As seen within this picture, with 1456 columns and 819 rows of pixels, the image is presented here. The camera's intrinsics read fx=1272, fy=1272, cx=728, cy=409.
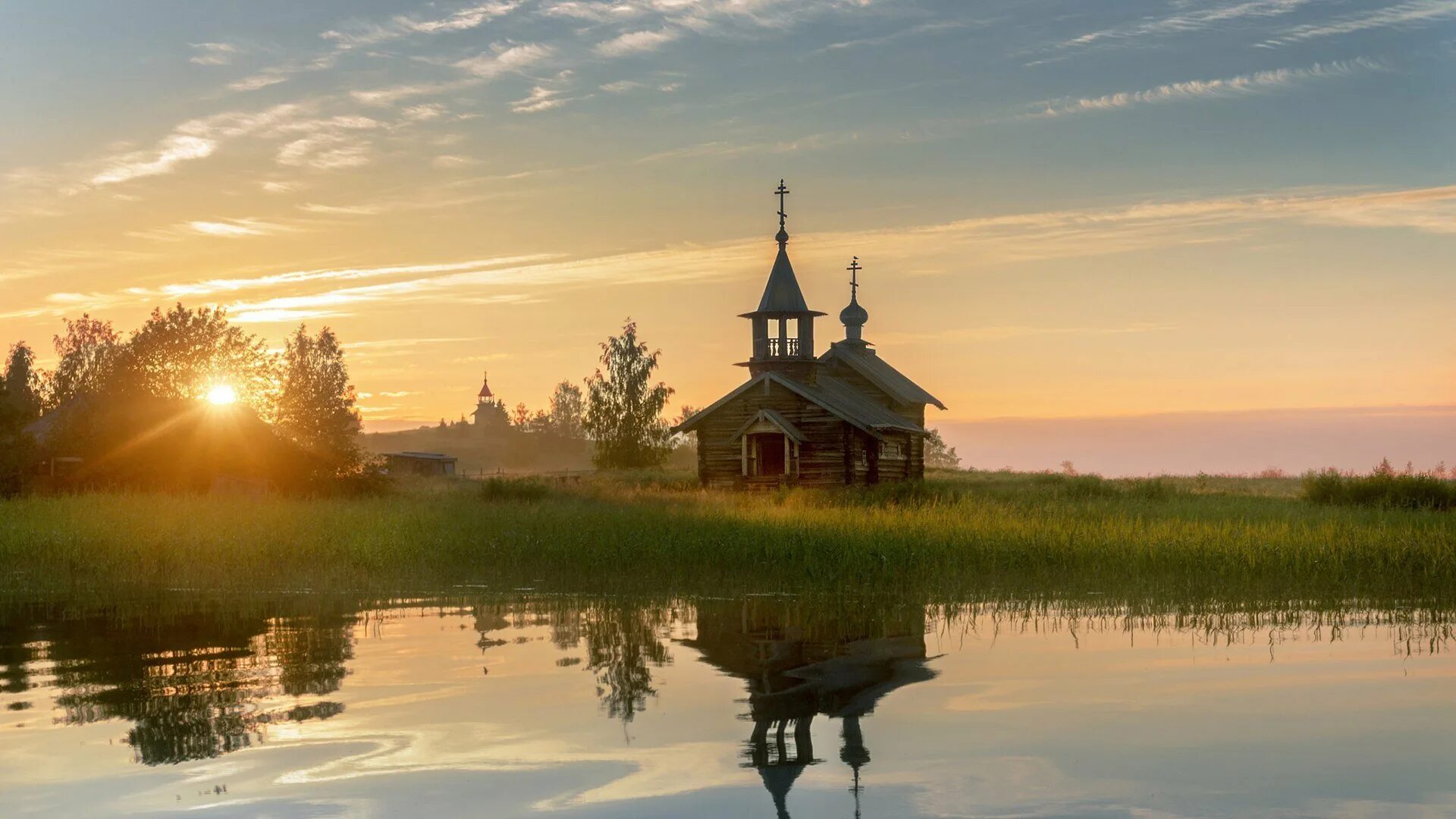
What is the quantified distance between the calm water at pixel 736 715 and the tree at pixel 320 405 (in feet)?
98.6

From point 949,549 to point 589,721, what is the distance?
11.5 metres

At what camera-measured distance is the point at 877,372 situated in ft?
167

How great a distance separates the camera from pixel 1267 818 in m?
7.44

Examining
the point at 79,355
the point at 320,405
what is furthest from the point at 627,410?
the point at 79,355

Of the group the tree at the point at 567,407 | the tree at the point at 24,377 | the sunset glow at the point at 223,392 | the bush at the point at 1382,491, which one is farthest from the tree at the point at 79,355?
the bush at the point at 1382,491

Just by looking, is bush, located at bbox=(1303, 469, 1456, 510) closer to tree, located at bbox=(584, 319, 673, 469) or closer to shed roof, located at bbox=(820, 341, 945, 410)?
shed roof, located at bbox=(820, 341, 945, 410)

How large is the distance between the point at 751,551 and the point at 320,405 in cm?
5599

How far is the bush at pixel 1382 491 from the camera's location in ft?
106

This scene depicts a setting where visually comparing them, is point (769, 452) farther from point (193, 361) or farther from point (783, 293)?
point (193, 361)

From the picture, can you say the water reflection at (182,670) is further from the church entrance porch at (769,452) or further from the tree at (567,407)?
the tree at (567,407)

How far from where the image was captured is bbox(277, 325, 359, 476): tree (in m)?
45.7

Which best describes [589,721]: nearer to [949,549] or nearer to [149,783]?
[149,783]

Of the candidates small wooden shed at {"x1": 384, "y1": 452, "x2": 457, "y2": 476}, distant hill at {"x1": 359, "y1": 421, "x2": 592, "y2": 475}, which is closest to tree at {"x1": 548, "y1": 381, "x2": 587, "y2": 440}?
distant hill at {"x1": 359, "y1": 421, "x2": 592, "y2": 475}

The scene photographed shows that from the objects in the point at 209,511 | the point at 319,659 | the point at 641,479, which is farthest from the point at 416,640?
the point at 641,479
